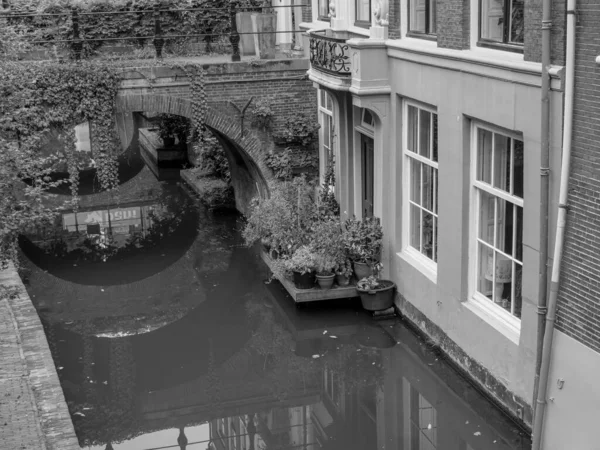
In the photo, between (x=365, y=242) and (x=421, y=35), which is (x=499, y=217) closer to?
(x=421, y=35)

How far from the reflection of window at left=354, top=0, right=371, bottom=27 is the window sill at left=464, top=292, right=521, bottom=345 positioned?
5.10 metres

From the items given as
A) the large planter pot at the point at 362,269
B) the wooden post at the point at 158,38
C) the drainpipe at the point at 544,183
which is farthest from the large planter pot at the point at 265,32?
the drainpipe at the point at 544,183

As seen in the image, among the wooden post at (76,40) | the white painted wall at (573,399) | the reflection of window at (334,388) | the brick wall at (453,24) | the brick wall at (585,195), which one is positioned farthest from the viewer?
the wooden post at (76,40)

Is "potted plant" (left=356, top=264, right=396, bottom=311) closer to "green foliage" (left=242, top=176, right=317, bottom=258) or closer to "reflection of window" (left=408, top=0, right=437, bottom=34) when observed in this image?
"green foliage" (left=242, top=176, right=317, bottom=258)

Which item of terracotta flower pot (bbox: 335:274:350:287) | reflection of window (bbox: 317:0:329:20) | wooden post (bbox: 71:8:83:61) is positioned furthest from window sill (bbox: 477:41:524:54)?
wooden post (bbox: 71:8:83:61)

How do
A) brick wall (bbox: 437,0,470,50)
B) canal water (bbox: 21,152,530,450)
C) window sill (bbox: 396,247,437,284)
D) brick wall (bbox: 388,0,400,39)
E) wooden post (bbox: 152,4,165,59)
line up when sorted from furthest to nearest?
wooden post (bbox: 152,4,165,59) → brick wall (bbox: 388,0,400,39) → window sill (bbox: 396,247,437,284) → brick wall (bbox: 437,0,470,50) → canal water (bbox: 21,152,530,450)

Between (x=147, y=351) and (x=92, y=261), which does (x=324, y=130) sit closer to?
(x=92, y=261)

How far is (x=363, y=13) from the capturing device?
14125 mm

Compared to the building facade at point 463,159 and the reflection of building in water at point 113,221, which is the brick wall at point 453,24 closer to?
the building facade at point 463,159

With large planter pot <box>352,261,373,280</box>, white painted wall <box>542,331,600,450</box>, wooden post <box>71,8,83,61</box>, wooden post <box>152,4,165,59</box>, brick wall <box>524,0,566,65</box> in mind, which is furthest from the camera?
wooden post <box>152,4,165,59</box>

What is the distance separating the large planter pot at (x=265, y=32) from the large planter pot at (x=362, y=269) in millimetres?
5290

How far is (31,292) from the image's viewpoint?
15375 millimetres

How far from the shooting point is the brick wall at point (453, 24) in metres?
10.2

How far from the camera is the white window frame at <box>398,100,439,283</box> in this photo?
11961 mm
